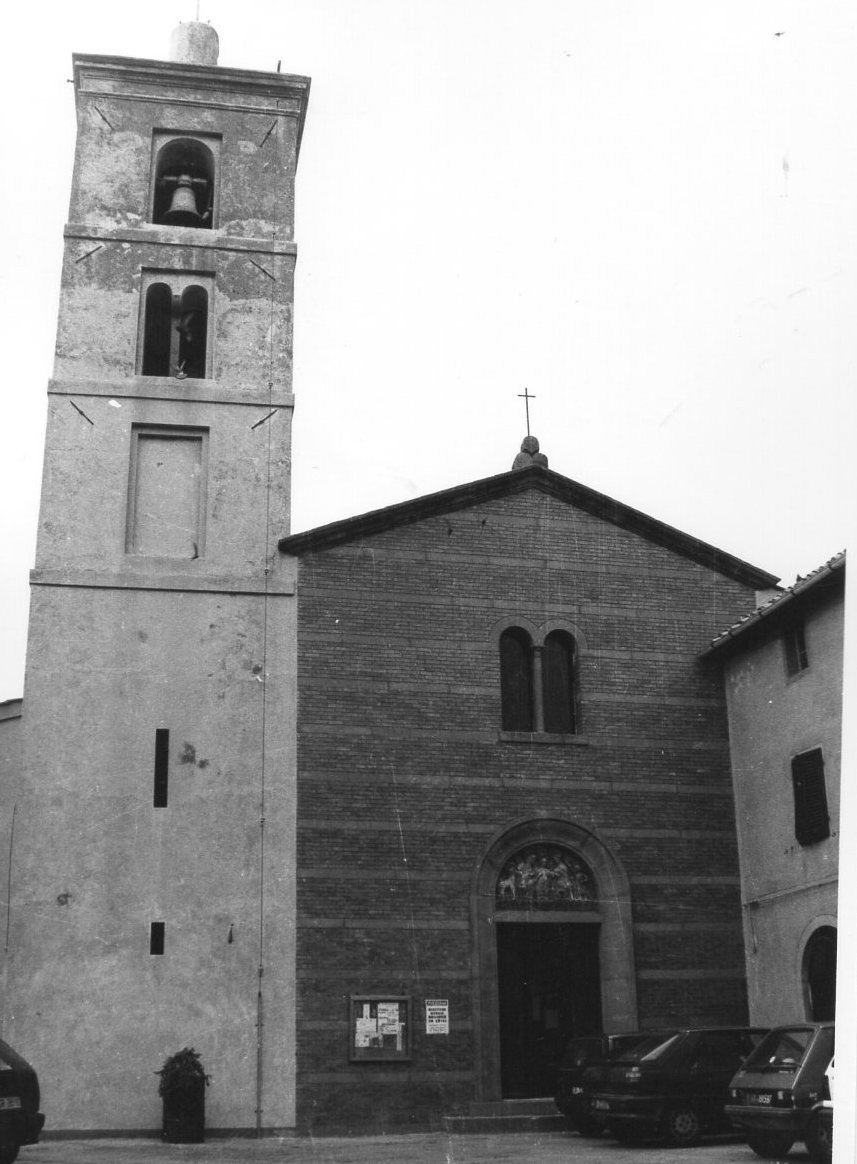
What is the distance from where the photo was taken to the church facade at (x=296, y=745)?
61.4ft

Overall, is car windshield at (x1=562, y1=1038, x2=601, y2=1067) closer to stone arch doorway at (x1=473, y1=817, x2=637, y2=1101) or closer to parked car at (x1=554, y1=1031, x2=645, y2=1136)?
parked car at (x1=554, y1=1031, x2=645, y2=1136)

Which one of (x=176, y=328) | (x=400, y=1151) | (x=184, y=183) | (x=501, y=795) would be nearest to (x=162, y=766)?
(x=501, y=795)

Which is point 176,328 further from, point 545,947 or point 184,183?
point 545,947

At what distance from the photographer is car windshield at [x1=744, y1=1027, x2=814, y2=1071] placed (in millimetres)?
13984

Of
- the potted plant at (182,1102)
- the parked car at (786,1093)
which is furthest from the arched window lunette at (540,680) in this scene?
the parked car at (786,1093)

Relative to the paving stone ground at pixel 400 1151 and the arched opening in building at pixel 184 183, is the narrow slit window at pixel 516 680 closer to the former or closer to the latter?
the paving stone ground at pixel 400 1151

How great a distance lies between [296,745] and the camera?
20.1 m

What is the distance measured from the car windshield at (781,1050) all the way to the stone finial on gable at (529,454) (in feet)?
38.3

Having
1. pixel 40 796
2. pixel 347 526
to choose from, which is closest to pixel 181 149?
pixel 347 526

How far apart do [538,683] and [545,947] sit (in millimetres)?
3969

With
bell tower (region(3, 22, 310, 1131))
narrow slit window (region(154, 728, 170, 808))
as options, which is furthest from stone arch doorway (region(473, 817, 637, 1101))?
narrow slit window (region(154, 728, 170, 808))

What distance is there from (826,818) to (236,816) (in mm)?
8223

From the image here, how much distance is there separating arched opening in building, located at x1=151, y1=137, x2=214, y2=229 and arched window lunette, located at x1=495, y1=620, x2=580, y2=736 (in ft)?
29.3

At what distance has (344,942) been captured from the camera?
19.2 meters
